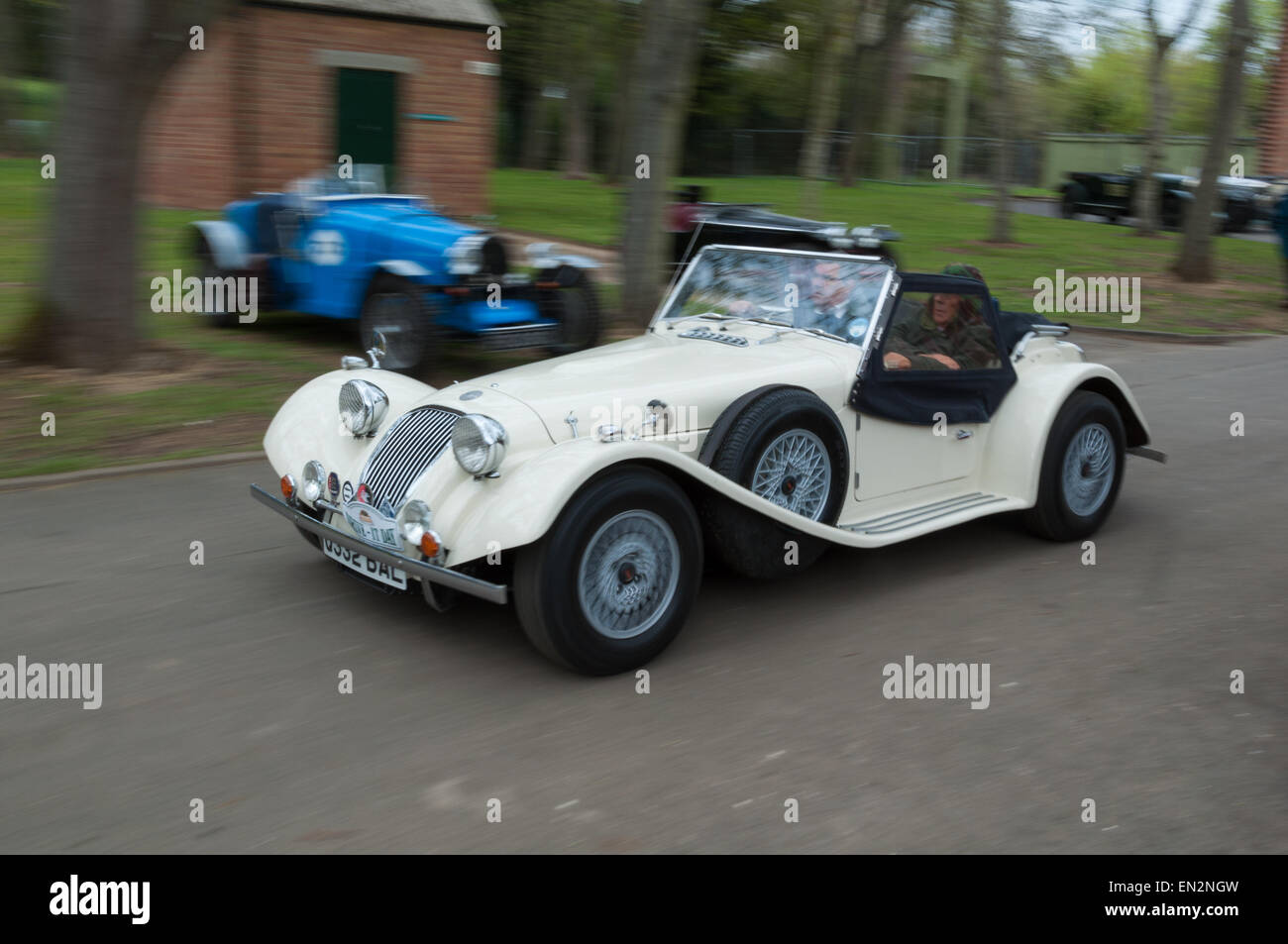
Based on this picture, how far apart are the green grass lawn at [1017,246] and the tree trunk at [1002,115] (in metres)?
0.50

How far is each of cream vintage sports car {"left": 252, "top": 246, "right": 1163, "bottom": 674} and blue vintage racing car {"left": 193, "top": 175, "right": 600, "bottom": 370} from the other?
13.0 feet

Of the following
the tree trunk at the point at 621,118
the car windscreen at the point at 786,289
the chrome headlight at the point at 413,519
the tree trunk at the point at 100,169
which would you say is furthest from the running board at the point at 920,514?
the tree trunk at the point at 621,118

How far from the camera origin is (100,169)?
8805 millimetres

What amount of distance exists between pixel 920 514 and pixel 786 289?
1.36 m

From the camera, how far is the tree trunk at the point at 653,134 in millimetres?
11617

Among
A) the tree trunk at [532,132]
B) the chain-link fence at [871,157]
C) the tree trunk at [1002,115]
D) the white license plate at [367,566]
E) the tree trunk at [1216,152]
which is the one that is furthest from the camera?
the chain-link fence at [871,157]

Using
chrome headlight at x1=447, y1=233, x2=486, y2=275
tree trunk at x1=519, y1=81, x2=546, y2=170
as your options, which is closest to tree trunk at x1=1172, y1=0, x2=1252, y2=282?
chrome headlight at x1=447, y1=233, x2=486, y2=275

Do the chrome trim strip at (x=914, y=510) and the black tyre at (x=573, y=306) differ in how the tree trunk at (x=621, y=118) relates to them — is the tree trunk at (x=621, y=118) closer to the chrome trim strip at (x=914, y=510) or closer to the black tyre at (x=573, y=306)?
the black tyre at (x=573, y=306)

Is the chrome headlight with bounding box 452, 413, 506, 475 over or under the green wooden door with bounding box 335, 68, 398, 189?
under

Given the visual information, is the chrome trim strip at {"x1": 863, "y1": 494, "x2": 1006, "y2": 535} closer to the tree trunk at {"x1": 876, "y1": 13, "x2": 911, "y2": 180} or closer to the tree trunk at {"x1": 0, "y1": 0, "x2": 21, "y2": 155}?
the tree trunk at {"x1": 0, "y1": 0, "x2": 21, "y2": 155}

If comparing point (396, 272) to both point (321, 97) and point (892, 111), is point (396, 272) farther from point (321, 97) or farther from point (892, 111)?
point (892, 111)

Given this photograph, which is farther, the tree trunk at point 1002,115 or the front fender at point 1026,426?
the tree trunk at point 1002,115

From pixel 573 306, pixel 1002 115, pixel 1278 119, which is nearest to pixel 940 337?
pixel 573 306

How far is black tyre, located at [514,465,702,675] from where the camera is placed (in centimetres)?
455
